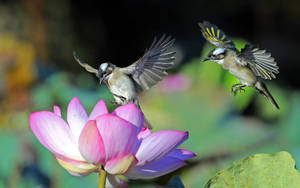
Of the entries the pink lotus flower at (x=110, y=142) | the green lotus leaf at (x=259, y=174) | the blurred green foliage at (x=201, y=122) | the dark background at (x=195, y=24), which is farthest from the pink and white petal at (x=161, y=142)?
the dark background at (x=195, y=24)

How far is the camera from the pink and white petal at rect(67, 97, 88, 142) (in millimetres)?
417

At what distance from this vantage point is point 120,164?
1.28ft

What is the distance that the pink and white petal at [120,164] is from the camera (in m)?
0.39

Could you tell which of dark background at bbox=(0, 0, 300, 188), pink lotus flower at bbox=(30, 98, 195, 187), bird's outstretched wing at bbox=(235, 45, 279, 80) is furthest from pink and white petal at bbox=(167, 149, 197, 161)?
dark background at bbox=(0, 0, 300, 188)

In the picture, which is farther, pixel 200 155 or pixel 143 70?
pixel 200 155

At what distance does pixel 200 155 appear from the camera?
144 centimetres

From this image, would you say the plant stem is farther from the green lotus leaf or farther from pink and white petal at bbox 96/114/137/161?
the green lotus leaf

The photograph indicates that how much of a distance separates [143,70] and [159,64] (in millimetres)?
17

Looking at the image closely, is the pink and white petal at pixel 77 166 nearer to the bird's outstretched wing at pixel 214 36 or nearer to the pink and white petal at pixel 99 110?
the pink and white petal at pixel 99 110

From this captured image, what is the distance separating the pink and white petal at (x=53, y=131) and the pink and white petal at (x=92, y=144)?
0.06 ft

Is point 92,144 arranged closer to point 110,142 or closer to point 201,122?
point 110,142

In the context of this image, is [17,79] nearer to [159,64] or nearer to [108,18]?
[159,64]

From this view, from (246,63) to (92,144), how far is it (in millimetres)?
141

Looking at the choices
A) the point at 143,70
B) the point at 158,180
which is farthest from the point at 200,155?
the point at 143,70
